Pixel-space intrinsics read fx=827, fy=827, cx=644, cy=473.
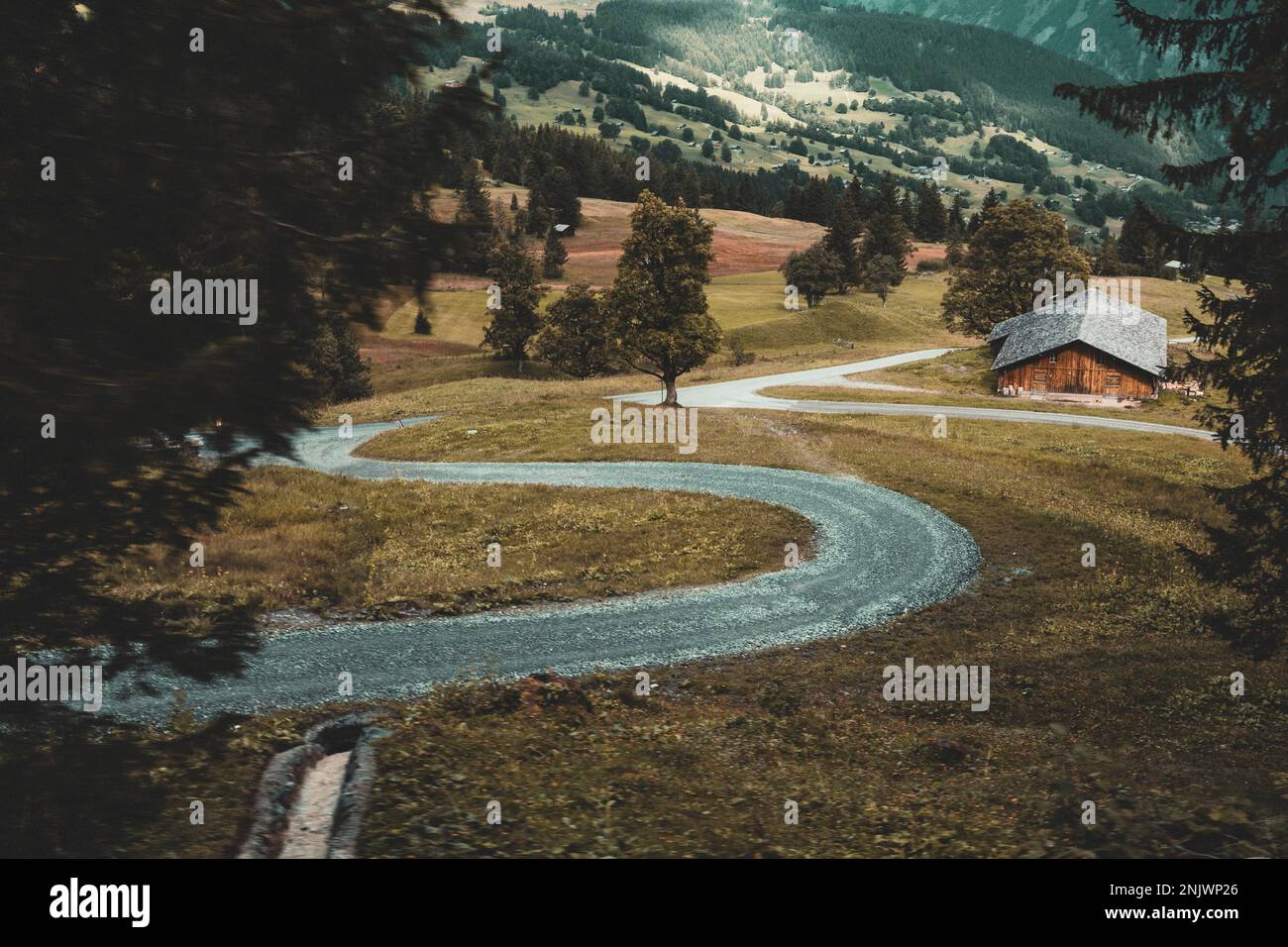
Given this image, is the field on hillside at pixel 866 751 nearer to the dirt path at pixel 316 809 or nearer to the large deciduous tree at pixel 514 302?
the dirt path at pixel 316 809

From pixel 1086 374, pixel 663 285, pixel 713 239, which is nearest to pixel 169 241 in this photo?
pixel 663 285

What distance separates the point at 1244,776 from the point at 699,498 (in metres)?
18.9

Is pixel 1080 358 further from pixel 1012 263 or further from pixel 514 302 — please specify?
pixel 514 302

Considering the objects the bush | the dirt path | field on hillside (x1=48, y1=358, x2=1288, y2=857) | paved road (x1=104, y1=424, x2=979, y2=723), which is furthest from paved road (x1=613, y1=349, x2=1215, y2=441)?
the dirt path

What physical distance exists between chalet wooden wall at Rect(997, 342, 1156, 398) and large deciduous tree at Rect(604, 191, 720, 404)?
118 feet

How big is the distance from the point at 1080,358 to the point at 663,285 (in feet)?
132

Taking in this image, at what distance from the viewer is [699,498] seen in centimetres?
2819

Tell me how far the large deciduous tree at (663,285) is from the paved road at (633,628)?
16079mm

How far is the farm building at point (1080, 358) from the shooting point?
209 feet

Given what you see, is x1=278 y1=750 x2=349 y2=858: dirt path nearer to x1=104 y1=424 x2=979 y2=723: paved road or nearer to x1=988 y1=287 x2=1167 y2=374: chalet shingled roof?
x1=104 y1=424 x2=979 y2=723: paved road

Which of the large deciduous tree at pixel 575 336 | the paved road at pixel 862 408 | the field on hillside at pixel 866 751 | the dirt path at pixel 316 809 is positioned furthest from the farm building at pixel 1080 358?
the dirt path at pixel 316 809

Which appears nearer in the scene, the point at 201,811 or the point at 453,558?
the point at 201,811
